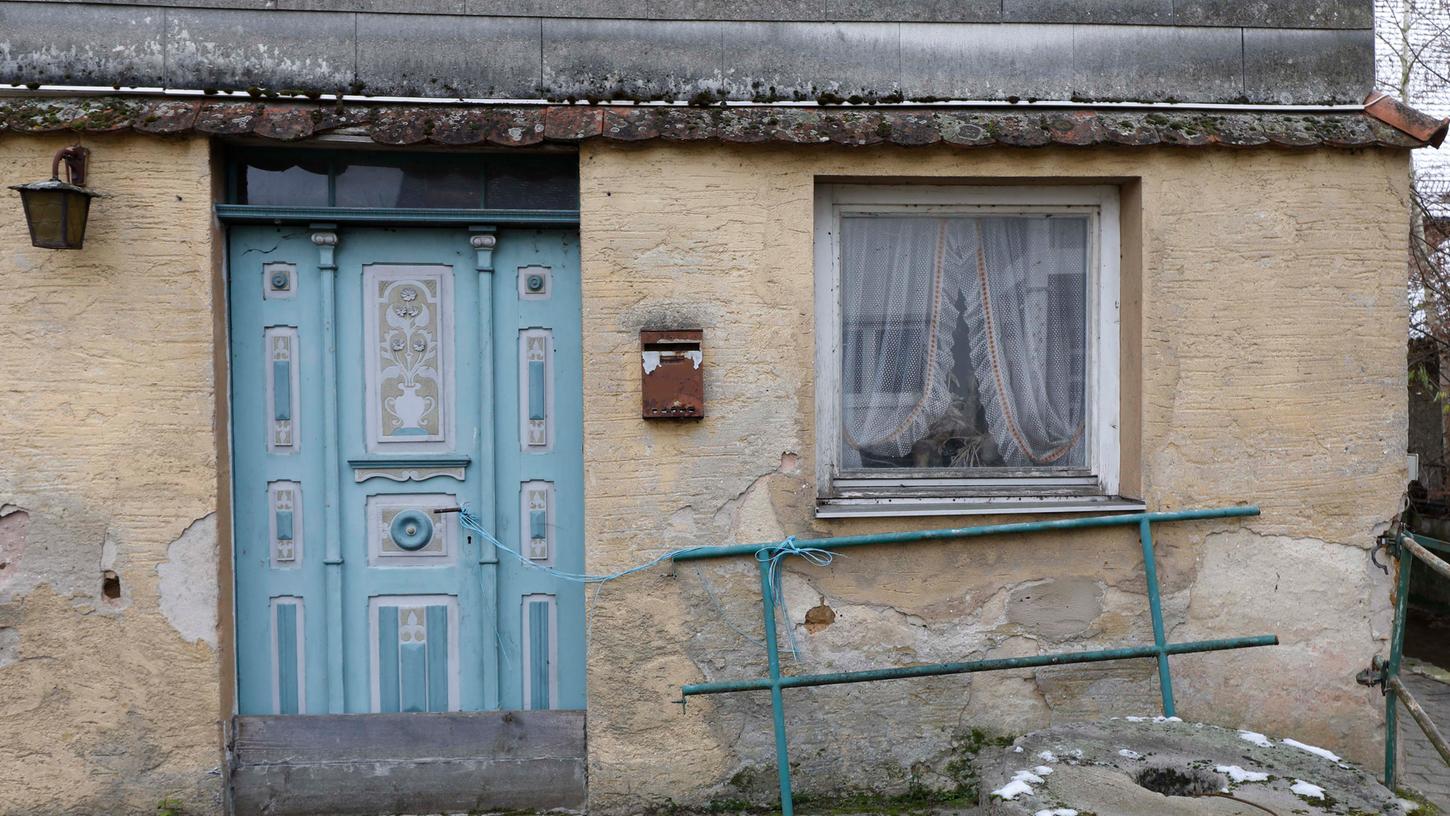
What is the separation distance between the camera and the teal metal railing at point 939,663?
4125 millimetres

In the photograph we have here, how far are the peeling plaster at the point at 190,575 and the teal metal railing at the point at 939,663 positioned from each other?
1821mm

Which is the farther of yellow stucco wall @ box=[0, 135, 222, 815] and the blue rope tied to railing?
the blue rope tied to railing

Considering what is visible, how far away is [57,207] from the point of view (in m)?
3.89

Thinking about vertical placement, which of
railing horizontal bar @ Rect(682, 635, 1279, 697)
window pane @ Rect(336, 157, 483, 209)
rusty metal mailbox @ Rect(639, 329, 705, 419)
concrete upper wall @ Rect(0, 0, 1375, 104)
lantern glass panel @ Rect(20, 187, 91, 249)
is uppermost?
concrete upper wall @ Rect(0, 0, 1375, 104)

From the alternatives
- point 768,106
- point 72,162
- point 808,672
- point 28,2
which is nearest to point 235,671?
point 72,162

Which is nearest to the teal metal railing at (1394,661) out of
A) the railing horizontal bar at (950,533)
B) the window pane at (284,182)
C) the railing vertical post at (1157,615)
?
the railing horizontal bar at (950,533)

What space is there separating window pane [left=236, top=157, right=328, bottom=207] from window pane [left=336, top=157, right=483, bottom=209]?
0.29ft

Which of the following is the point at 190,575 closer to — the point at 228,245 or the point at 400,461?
the point at 400,461

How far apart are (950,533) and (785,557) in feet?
2.19

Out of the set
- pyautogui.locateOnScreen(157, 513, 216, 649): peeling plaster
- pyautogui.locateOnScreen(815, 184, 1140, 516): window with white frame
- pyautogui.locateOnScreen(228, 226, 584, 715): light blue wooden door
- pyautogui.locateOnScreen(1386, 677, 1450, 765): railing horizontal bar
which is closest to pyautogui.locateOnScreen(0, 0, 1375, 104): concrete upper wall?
pyautogui.locateOnScreen(815, 184, 1140, 516): window with white frame

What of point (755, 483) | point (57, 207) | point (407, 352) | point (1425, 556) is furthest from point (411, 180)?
point (1425, 556)

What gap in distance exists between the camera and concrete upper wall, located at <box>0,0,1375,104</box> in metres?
4.20

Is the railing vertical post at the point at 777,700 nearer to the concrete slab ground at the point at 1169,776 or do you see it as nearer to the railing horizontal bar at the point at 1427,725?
the concrete slab ground at the point at 1169,776

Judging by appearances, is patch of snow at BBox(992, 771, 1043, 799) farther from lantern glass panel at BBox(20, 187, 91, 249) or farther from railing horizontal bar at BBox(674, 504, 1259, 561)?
lantern glass panel at BBox(20, 187, 91, 249)
